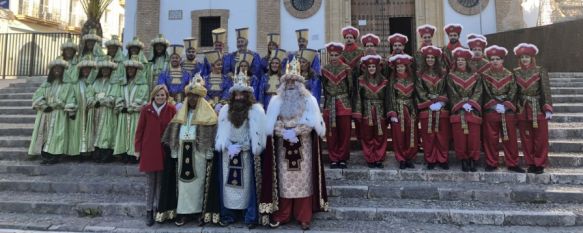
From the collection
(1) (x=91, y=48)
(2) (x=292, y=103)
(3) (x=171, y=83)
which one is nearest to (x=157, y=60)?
(3) (x=171, y=83)

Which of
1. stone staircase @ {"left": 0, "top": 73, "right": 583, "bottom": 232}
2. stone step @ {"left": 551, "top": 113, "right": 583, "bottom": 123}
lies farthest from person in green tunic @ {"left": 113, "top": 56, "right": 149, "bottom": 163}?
stone step @ {"left": 551, "top": 113, "right": 583, "bottom": 123}

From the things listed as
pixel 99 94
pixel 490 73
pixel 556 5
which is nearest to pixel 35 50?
pixel 99 94

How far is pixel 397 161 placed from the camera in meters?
7.22

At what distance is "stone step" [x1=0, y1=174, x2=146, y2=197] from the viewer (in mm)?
6746

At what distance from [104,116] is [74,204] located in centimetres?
204

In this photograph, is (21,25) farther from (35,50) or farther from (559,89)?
(559,89)

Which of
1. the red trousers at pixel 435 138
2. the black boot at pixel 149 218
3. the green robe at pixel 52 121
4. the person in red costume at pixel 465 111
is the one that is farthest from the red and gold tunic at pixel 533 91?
the green robe at pixel 52 121

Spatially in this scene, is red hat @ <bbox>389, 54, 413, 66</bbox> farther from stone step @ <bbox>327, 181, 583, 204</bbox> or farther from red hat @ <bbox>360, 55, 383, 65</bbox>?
stone step @ <bbox>327, 181, 583, 204</bbox>

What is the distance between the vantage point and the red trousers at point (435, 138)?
682 centimetres

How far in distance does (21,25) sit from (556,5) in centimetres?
3339

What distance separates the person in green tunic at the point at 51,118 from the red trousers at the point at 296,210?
4.76 metres

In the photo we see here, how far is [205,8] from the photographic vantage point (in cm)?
1529

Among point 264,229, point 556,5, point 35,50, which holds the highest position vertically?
point 556,5

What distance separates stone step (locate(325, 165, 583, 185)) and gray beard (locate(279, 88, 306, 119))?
71.4 inches
